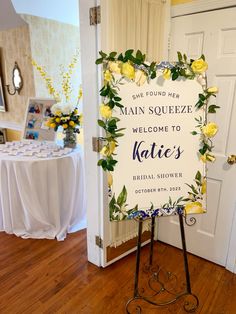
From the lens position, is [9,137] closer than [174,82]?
No

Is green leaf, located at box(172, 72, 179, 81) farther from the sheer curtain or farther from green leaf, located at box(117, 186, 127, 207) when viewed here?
green leaf, located at box(117, 186, 127, 207)

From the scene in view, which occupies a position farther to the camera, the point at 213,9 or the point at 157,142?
the point at 213,9

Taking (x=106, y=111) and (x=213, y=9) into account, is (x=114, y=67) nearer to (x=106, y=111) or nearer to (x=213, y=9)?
(x=106, y=111)

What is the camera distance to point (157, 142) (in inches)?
52.7

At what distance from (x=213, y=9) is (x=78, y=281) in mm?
2263

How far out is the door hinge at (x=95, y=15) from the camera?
4.95ft

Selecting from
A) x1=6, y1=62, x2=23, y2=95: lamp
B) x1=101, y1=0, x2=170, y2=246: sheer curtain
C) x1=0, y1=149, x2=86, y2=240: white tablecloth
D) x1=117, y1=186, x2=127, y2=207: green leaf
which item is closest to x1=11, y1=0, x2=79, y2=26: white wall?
x1=6, y1=62, x2=23, y2=95: lamp

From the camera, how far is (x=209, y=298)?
175 cm

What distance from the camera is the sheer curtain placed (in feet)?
5.10

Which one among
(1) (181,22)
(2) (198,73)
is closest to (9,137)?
(1) (181,22)

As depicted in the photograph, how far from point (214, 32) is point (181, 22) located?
29cm

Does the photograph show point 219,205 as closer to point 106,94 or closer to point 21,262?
point 106,94

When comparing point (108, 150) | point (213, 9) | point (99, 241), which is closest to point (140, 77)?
point (108, 150)

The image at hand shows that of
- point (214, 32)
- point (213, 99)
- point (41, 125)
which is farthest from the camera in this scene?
point (41, 125)
